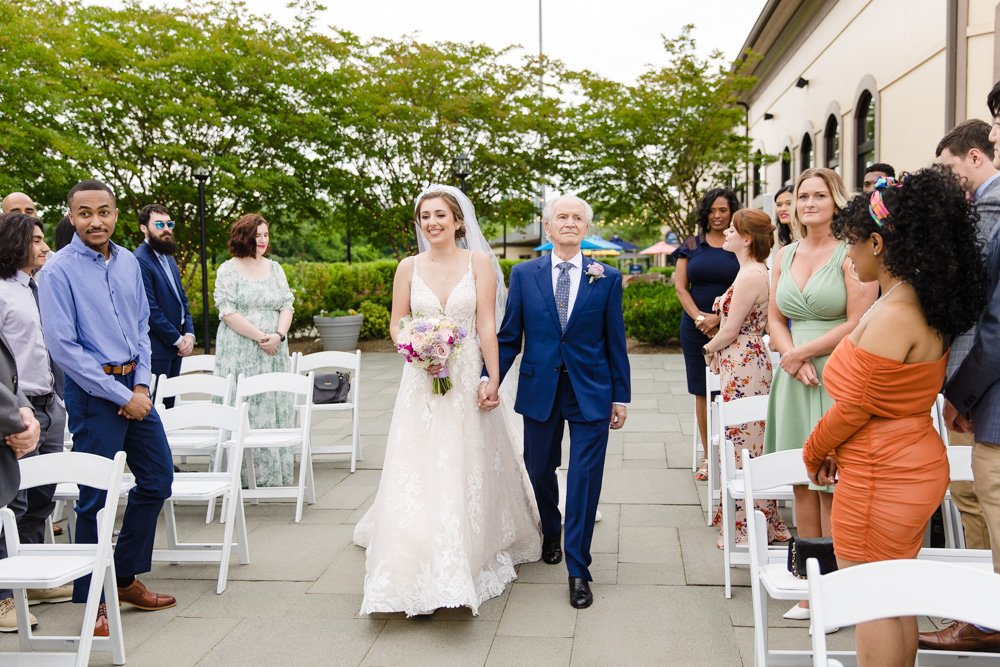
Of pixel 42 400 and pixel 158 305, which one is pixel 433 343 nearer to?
pixel 42 400

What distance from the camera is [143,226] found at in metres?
6.91

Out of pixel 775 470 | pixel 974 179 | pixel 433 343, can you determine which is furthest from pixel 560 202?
pixel 974 179

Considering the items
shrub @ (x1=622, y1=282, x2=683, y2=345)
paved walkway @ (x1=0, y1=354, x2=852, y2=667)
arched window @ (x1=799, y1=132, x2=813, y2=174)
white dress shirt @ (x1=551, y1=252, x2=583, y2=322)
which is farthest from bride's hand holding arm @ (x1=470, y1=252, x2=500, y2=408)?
arched window @ (x1=799, y1=132, x2=813, y2=174)

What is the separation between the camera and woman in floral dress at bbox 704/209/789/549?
5.04 metres

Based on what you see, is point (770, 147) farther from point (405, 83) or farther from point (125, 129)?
point (125, 129)

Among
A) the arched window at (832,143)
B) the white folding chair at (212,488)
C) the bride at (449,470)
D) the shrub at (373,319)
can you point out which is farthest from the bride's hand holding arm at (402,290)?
the shrub at (373,319)

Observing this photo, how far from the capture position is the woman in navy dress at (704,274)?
6.20 m

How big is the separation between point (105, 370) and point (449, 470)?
1798mm

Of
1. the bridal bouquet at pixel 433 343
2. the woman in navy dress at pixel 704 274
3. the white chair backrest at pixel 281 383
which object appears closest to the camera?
the bridal bouquet at pixel 433 343

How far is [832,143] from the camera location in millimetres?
14594

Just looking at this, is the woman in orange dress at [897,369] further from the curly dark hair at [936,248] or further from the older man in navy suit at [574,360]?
the older man in navy suit at [574,360]

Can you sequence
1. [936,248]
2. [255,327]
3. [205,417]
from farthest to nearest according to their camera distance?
1. [255,327]
2. [205,417]
3. [936,248]

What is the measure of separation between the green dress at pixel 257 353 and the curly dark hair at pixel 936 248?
16.5ft

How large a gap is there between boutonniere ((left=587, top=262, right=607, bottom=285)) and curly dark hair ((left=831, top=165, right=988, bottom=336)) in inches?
71.7
